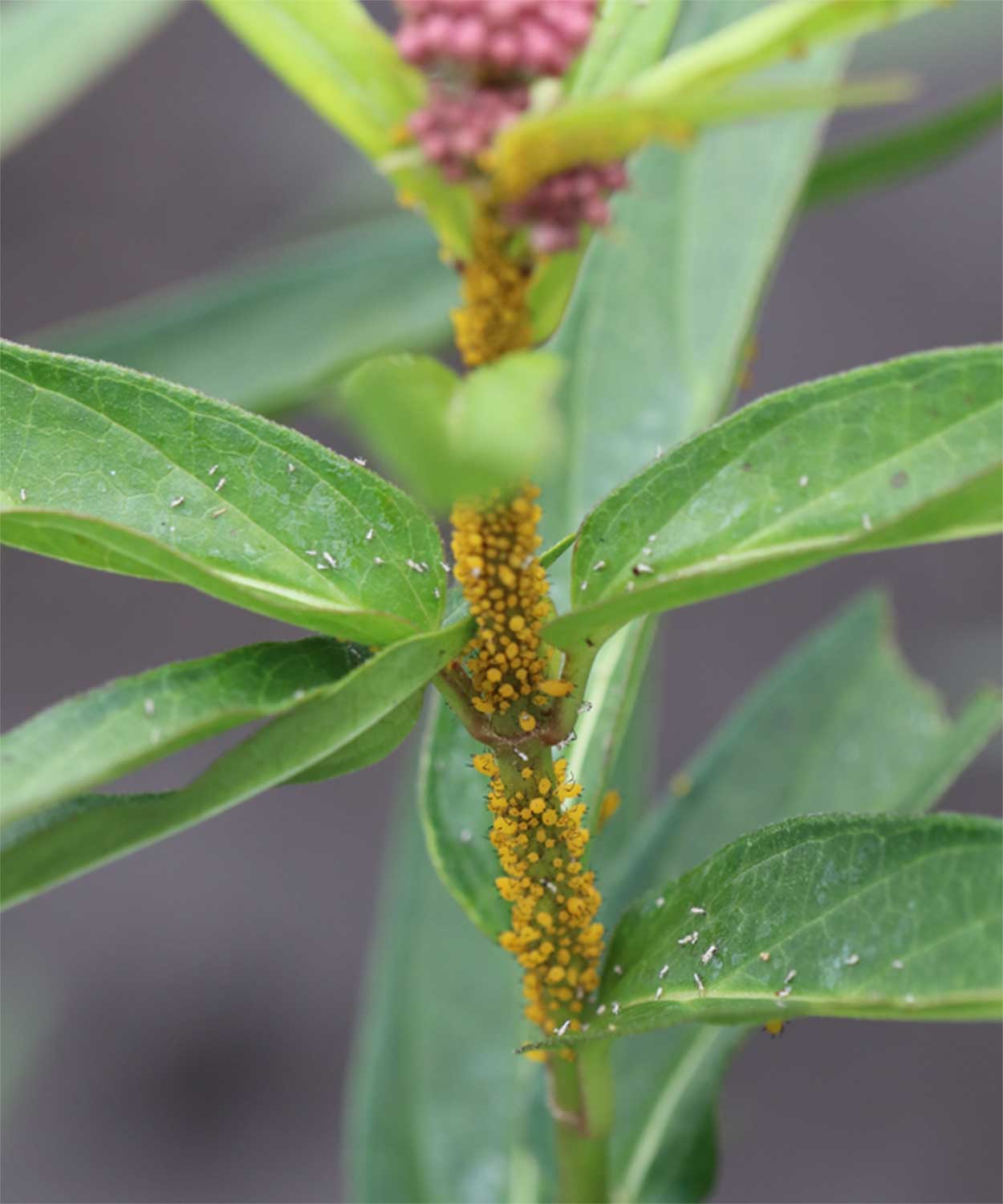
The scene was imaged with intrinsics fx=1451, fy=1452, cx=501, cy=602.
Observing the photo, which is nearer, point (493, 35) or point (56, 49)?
point (493, 35)

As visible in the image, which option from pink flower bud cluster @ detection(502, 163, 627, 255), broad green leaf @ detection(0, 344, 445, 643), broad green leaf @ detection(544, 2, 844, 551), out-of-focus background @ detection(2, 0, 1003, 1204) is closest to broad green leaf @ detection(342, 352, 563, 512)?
pink flower bud cluster @ detection(502, 163, 627, 255)

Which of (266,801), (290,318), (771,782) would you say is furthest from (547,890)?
(266,801)

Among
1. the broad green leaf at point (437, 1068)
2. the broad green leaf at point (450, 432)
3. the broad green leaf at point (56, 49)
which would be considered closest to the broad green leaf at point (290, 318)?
the broad green leaf at point (56, 49)

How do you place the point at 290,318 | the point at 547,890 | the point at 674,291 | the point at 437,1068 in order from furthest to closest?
1. the point at 290,318
2. the point at 437,1068
3. the point at 674,291
4. the point at 547,890

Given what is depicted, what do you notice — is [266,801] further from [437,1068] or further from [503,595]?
[503,595]

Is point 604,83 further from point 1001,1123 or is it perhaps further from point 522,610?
point 1001,1123

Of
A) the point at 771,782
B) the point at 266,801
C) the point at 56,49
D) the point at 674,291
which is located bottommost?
the point at 771,782

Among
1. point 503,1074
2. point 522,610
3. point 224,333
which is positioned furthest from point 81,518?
point 224,333
